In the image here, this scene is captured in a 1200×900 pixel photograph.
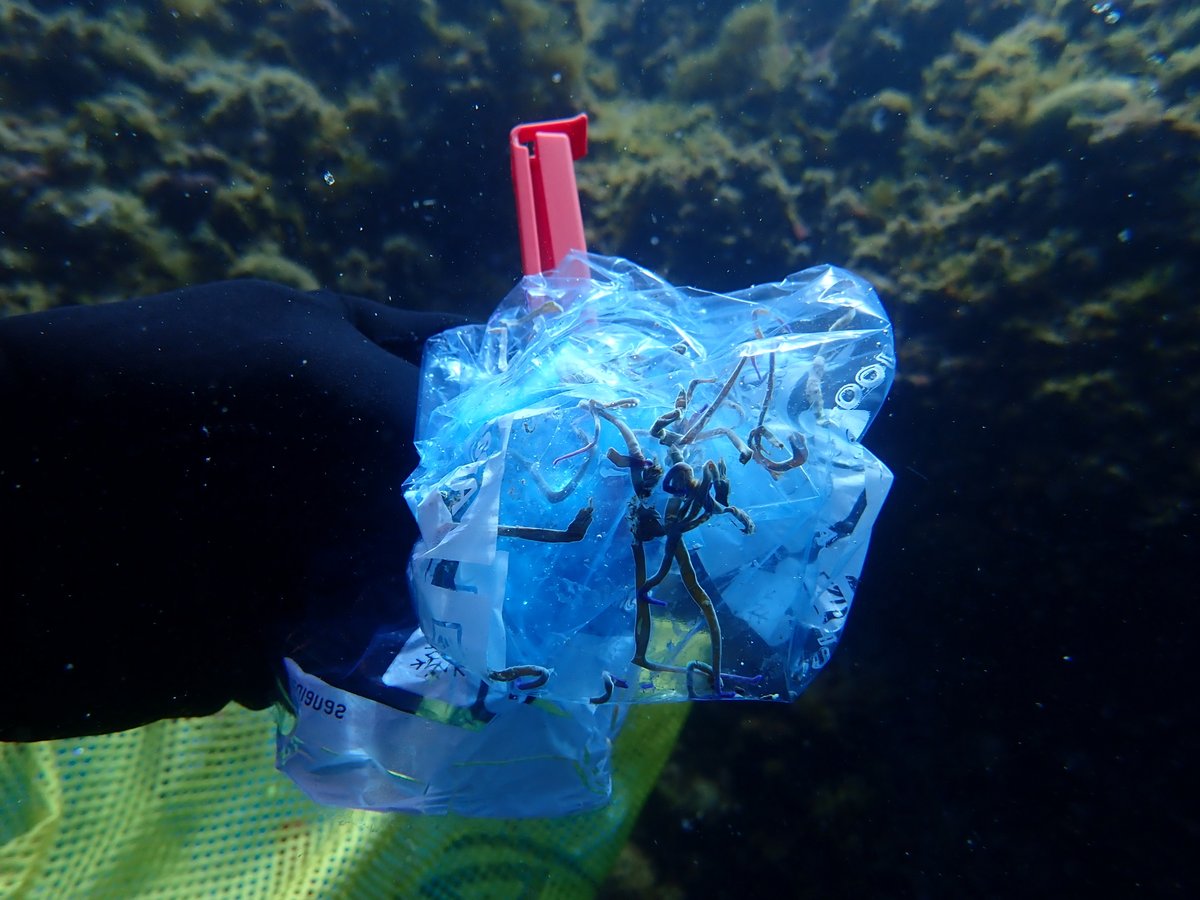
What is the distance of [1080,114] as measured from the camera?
193cm

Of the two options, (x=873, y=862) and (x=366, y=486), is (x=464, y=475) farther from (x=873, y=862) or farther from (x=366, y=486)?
(x=873, y=862)

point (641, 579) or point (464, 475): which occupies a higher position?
point (464, 475)

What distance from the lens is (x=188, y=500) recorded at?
3.69 feet

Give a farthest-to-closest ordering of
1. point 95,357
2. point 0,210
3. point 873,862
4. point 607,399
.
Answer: point 873,862 → point 0,210 → point 607,399 → point 95,357

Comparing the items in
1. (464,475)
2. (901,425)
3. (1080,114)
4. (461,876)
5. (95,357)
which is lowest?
(461,876)

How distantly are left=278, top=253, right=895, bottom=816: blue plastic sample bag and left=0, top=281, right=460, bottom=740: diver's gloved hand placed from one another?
13cm

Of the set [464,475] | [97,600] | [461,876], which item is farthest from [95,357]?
[461,876]

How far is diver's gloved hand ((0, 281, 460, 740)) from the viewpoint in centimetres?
102

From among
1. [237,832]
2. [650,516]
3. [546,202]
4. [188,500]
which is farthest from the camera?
[237,832]

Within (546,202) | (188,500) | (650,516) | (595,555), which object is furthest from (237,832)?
(546,202)

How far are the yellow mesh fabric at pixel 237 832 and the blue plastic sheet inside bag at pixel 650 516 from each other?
879mm

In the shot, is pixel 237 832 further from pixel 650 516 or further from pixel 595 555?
pixel 650 516

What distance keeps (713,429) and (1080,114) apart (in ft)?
6.08

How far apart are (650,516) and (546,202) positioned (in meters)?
1.03
